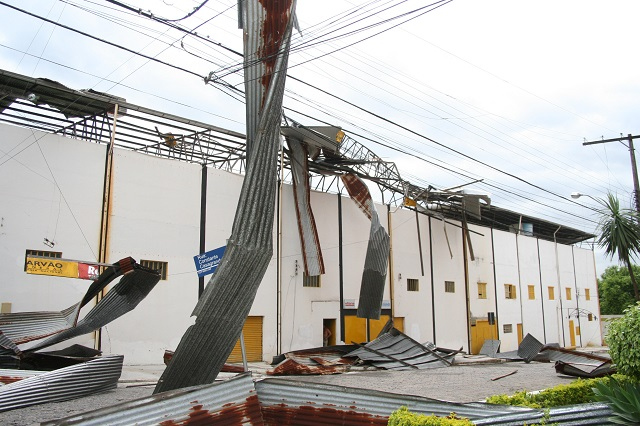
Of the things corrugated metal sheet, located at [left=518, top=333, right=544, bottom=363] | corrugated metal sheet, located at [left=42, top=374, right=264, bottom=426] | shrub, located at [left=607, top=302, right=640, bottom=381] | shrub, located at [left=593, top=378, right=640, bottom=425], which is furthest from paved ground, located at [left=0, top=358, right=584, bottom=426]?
shrub, located at [left=593, top=378, right=640, bottom=425]

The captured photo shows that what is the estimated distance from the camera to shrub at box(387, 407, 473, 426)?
5.52 m

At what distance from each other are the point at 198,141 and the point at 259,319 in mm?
6772

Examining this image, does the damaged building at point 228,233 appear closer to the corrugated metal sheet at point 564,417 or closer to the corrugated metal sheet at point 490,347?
the corrugated metal sheet at point 490,347

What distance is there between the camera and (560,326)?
3809cm

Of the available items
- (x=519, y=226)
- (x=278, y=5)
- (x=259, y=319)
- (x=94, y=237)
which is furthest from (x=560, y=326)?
(x=278, y=5)

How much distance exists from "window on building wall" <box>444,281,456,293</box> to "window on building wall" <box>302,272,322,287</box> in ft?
32.4

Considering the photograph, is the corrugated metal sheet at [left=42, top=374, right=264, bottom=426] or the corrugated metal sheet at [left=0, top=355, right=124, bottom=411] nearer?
the corrugated metal sheet at [left=42, top=374, right=264, bottom=426]

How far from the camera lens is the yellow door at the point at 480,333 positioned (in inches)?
1190

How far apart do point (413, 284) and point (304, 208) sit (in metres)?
8.74

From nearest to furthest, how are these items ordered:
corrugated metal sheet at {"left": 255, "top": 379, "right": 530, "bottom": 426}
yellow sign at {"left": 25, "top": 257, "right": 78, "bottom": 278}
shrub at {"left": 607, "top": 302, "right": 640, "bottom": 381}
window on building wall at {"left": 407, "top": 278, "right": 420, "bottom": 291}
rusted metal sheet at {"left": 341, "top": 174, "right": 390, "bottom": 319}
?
1. corrugated metal sheet at {"left": 255, "top": 379, "right": 530, "bottom": 426}
2. shrub at {"left": 607, "top": 302, "right": 640, "bottom": 381}
3. yellow sign at {"left": 25, "top": 257, "right": 78, "bottom": 278}
4. rusted metal sheet at {"left": 341, "top": 174, "right": 390, "bottom": 319}
5. window on building wall at {"left": 407, "top": 278, "right": 420, "bottom": 291}

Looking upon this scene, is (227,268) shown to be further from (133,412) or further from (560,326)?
(560,326)

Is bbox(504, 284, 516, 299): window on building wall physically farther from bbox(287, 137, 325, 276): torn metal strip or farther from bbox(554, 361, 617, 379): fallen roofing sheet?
bbox(554, 361, 617, 379): fallen roofing sheet

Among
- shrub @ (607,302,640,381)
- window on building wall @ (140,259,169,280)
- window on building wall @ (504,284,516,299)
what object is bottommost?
shrub @ (607,302,640,381)

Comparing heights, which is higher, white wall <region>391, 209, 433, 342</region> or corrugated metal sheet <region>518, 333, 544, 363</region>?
white wall <region>391, 209, 433, 342</region>
